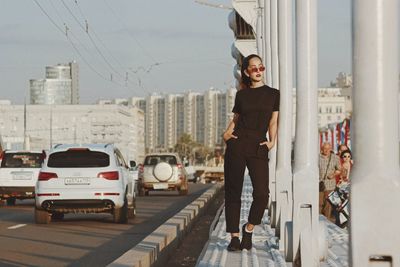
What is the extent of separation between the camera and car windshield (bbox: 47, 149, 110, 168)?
2427 cm

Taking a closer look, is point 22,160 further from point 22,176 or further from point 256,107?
point 256,107

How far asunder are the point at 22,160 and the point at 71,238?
16.7 m

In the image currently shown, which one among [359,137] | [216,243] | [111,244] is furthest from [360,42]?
[111,244]

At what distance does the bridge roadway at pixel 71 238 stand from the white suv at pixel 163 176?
17.3 m

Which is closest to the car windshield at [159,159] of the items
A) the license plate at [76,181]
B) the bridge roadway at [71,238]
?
the bridge roadway at [71,238]

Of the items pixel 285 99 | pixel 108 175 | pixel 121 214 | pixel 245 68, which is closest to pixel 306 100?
pixel 245 68

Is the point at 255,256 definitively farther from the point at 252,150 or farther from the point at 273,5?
the point at 273,5

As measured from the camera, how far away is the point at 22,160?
3569cm

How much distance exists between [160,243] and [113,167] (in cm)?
1010

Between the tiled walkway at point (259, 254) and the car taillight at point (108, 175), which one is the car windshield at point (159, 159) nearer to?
the car taillight at point (108, 175)

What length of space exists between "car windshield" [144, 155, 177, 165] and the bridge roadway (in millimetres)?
19357

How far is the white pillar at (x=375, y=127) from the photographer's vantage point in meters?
5.57

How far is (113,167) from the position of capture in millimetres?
24188

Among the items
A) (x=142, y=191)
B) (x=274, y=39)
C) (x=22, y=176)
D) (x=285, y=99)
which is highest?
(x=274, y=39)
